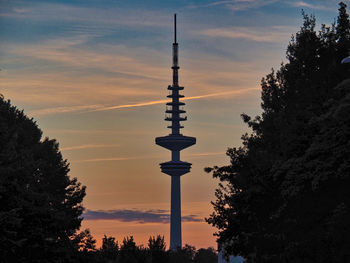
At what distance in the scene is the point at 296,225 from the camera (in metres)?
35.7

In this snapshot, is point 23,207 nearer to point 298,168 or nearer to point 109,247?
point 298,168

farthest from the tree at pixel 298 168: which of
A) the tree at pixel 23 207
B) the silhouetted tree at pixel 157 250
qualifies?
the silhouetted tree at pixel 157 250

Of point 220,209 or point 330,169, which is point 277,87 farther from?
point 330,169

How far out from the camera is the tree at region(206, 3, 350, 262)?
29453 millimetres

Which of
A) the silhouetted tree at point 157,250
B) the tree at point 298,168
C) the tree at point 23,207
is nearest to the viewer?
the tree at point 298,168

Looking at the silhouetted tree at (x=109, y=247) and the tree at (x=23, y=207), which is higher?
the silhouetted tree at (x=109, y=247)

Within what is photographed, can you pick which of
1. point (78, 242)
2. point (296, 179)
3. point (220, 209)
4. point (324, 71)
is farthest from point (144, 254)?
point (296, 179)

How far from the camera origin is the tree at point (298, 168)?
29453 mm

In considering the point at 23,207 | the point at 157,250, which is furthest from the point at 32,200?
the point at 157,250

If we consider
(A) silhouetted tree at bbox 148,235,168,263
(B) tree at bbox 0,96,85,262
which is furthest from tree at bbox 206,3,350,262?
(A) silhouetted tree at bbox 148,235,168,263

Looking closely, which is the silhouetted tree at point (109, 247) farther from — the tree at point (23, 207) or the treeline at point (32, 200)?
the tree at point (23, 207)

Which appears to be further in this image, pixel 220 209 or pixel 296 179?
pixel 220 209

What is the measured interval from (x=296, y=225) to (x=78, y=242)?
143 ft

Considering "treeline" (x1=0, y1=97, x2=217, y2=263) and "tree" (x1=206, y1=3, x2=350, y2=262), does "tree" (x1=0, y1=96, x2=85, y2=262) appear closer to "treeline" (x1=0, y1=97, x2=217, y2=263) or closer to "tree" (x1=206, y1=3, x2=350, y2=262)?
"treeline" (x1=0, y1=97, x2=217, y2=263)
